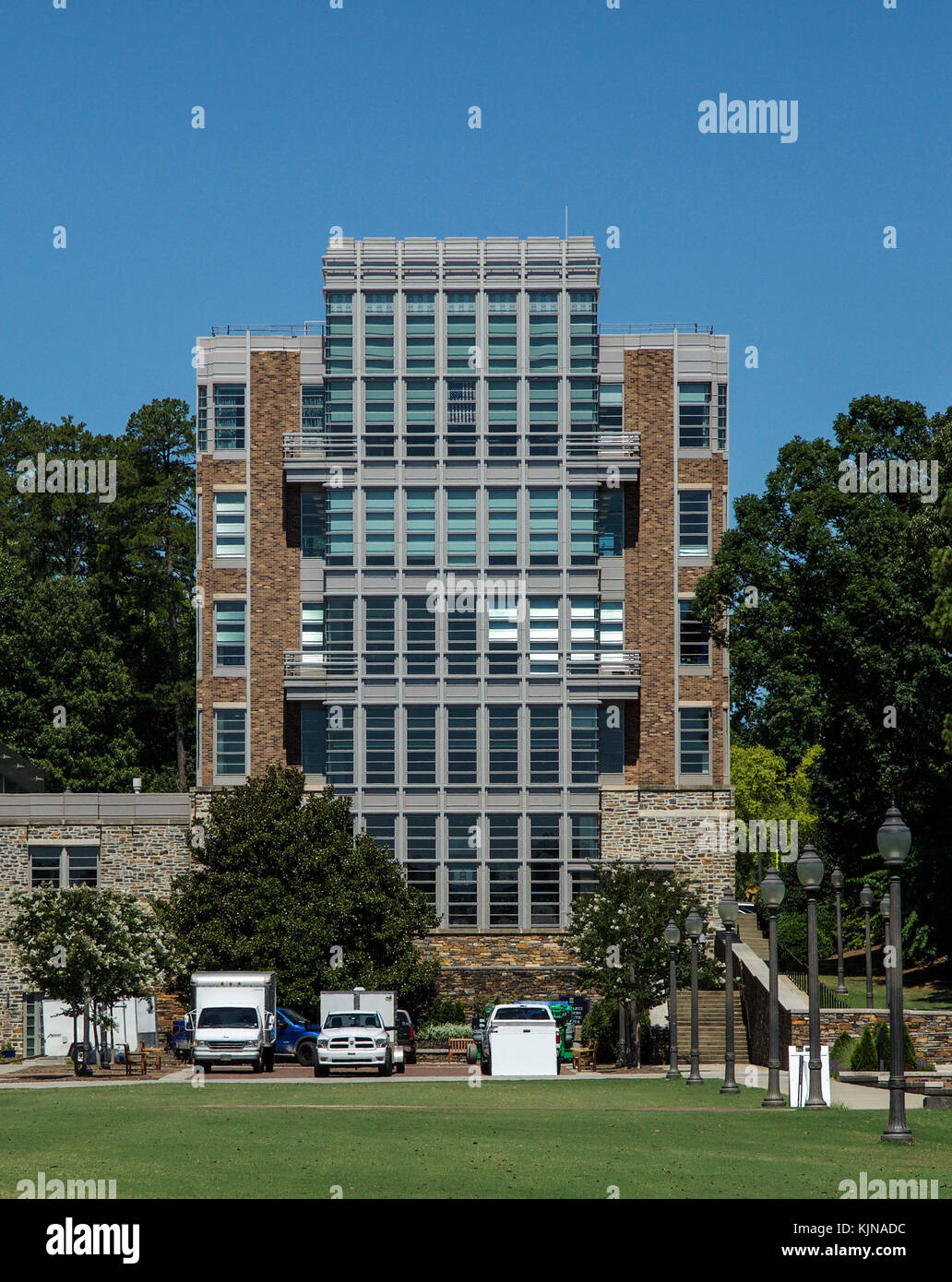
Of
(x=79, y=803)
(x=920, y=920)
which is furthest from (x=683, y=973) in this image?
(x=79, y=803)

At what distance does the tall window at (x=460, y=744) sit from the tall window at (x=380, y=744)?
1.97 m

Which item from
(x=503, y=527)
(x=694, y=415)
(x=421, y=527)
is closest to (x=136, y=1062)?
(x=421, y=527)

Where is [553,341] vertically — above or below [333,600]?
above

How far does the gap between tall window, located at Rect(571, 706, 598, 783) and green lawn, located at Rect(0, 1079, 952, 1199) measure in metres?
32.8

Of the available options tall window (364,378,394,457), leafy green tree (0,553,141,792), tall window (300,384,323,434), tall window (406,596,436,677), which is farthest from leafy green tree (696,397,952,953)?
leafy green tree (0,553,141,792)

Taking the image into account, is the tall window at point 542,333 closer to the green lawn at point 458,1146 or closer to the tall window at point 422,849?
the tall window at point 422,849

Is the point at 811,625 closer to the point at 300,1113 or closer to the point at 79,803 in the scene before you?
the point at 79,803

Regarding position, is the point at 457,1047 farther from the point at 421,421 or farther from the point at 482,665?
the point at 421,421

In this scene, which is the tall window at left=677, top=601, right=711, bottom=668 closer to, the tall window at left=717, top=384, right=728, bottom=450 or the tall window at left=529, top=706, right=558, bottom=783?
the tall window at left=529, top=706, right=558, bottom=783

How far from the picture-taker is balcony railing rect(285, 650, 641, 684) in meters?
60.1

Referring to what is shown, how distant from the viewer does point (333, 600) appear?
60.9 meters

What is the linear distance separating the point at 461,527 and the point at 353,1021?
24973 millimetres

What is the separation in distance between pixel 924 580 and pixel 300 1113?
103ft

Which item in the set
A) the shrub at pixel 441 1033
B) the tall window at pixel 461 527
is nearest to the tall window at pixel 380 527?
the tall window at pixel 461 527
